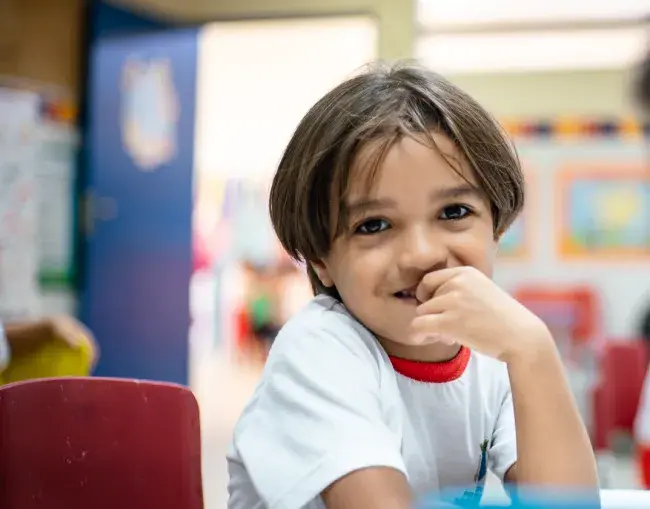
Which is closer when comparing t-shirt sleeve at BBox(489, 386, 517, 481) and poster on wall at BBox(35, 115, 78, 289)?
t-shirt sleeve at BBox(489, 386, 517, 481)

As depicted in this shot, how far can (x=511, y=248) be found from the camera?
622 centimetres

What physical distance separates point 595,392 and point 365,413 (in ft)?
9.40

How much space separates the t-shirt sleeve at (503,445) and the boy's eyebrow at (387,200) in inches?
9.3

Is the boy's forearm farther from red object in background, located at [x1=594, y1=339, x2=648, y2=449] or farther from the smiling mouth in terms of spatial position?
red object in background, located at [x1=594, y1=339, x2=648, y2=449]

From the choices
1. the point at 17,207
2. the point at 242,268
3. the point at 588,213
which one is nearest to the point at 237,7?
the point at 17,207

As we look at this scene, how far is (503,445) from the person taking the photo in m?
0.86

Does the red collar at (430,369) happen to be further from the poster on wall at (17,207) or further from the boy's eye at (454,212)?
the poster on wall at (17,207)

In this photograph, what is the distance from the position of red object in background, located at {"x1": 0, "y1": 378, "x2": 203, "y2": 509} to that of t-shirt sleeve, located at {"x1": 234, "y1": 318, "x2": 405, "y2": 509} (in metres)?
0.27

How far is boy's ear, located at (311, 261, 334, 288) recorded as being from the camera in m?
0.85

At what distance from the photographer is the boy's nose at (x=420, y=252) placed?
2.39 feet

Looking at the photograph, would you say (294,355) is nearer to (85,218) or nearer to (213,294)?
(85,218)

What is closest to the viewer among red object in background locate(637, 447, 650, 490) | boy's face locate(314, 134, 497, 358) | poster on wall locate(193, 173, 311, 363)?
boy's face locate(314, 134, 497, 358)

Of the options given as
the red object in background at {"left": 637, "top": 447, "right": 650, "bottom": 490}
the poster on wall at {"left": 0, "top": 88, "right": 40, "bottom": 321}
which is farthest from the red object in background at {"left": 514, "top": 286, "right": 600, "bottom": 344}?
the red object in background at {"left": 637, "top": 447, "right": 650, "bottom": 490}

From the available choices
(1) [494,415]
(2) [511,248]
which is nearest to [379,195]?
(1) [494,415]
